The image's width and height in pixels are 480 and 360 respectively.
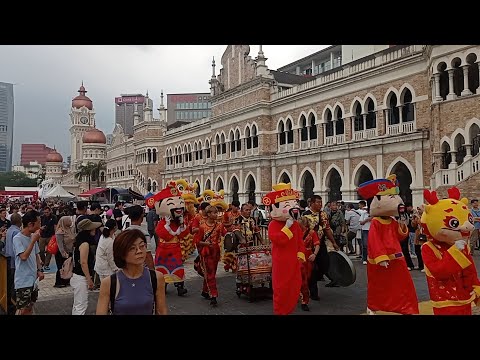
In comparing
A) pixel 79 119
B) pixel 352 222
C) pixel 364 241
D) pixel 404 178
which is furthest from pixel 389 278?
pixel 79 119

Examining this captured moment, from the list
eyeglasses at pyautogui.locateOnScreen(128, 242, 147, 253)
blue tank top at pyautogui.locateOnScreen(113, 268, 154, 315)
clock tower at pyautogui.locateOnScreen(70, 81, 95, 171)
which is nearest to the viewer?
blue tank top at pyautogui.locateOnScreen(113, 268, 154, 315)

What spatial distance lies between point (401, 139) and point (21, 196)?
33.5 metres

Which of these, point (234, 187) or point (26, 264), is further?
Result: point (234, 187)

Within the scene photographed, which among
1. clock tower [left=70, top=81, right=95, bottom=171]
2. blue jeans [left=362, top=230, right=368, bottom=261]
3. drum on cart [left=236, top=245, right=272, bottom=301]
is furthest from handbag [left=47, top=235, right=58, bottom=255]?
clock tower [left=70, top=81, right=95, bottom=171]

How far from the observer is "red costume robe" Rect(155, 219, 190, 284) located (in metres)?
7.50

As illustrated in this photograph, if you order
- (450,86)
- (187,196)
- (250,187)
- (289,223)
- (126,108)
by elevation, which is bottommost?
(289,223)

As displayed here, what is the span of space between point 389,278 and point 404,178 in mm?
16323

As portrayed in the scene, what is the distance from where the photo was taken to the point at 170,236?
7.48 meters

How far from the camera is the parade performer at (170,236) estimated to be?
7504 millimetres

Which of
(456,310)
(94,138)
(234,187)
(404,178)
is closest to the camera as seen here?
(456,310)

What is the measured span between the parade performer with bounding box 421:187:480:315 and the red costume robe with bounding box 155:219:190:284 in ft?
14.5

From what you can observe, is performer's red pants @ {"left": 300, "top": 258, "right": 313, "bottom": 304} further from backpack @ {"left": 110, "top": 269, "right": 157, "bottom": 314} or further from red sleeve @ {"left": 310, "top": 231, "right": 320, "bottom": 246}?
backpack @ {"left": 110, "top": 269, "right": 157, "bottom": 314}

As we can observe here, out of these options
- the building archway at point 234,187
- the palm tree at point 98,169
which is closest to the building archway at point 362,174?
the building archway at point 234,187

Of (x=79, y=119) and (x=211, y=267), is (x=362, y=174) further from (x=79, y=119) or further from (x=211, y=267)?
(x=79, y=119)
